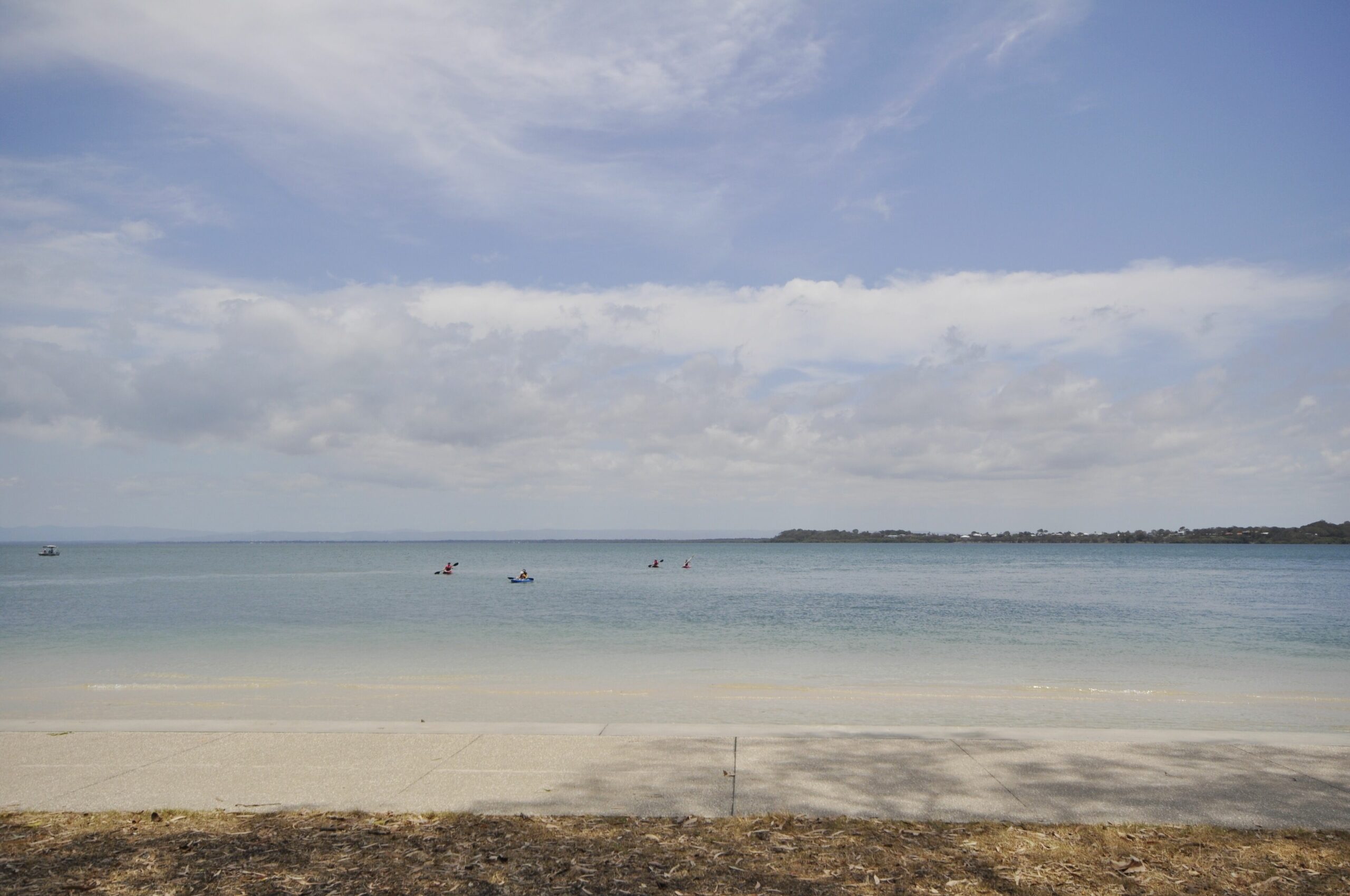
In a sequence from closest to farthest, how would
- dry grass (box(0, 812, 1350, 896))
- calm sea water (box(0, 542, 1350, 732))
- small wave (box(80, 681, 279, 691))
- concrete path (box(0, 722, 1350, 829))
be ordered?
dry grass (box(0, 812, 1350, 896)) → concrete path (box(0, 722, 1350, 829)) → calm sea water (box(0, 542, 1350, 732)) → small wave (box(80, 681, 279, 691))

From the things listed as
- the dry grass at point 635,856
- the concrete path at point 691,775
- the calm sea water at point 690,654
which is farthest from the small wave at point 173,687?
the dry grass at point 635,856

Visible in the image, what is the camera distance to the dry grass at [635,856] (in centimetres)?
468

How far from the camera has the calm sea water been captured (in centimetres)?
1307

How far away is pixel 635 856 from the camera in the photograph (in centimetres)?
507

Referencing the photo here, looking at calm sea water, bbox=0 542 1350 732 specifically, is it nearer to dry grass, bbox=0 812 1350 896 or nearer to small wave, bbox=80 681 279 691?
small wave, bbox=80 681 279 691

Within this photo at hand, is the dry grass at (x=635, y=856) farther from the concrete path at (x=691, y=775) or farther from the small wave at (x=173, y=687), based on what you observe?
the small wave at (x=173, y=687)

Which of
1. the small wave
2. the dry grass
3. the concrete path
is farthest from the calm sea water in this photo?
the dry grass

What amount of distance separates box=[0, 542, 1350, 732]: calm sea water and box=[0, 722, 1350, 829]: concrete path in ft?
12.5

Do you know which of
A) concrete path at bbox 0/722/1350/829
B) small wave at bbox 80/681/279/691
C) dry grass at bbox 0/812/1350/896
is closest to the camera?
dry grass at bbox 0/812/1350/896

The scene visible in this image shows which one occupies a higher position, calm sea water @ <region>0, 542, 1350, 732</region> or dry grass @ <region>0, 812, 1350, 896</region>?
dry grass @ <region>0, 812, 1350, 896</region>

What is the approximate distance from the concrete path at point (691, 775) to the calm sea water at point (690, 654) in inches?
150

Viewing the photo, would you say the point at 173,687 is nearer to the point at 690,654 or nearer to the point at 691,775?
the point at 690,654

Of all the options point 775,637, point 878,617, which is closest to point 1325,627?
point 878,617

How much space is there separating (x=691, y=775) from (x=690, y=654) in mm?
14273
